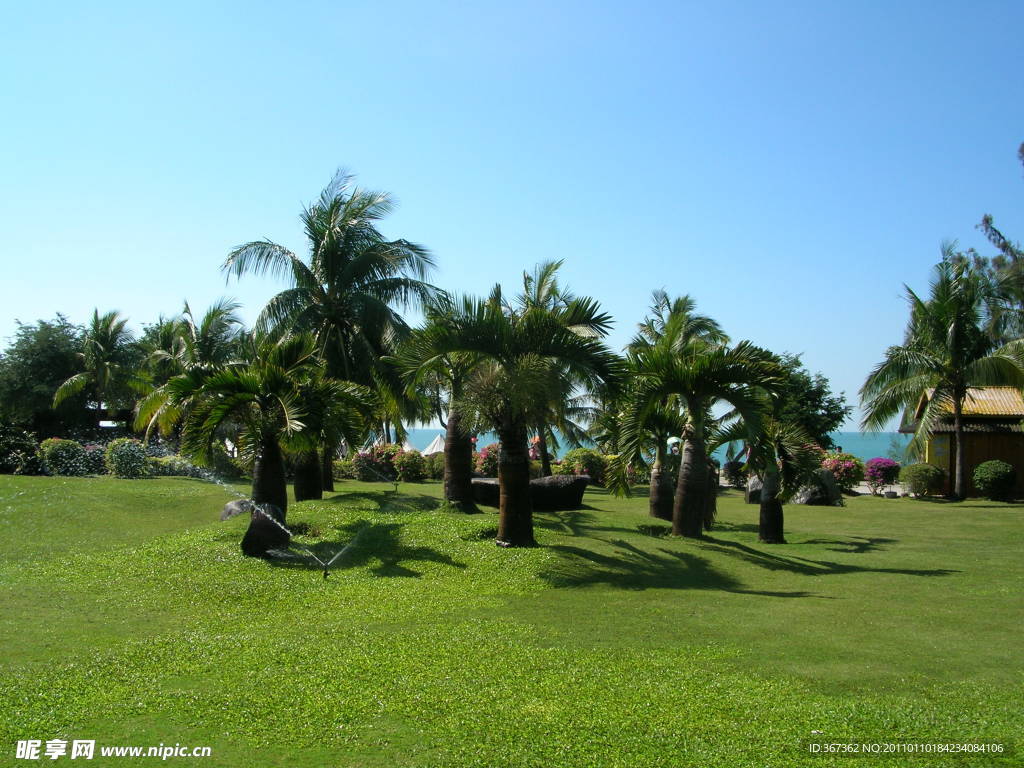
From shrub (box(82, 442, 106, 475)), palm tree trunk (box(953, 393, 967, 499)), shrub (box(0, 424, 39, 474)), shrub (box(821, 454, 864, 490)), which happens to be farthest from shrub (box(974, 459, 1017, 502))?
shrub (box(0, 424, 39, 474))

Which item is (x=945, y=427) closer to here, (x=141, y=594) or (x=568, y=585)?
(x=568, y=585)

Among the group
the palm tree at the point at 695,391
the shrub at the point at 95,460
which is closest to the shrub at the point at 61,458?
the shrub at the point at 95,460

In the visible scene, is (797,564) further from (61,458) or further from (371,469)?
(371,469)

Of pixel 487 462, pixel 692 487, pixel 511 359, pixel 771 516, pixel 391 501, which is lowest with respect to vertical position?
pixel 391 501

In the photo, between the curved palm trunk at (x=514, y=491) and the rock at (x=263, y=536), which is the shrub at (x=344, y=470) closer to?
the rock at (x=263, y=536)

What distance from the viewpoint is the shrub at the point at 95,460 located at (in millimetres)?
25572

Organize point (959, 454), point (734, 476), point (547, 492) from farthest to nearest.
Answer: point (734, 476), point (959, 454), point (547, 492)

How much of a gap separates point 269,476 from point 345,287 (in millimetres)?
7941

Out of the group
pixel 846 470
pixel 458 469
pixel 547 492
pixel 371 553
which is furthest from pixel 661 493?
pixel 846 470

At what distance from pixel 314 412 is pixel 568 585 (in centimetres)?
555

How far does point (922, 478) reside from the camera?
27953 millimetres

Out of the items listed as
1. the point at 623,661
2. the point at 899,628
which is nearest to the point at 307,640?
the point at 623,661

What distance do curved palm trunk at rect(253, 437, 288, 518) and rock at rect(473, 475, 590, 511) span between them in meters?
6.65

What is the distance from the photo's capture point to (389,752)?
16.4 feet
